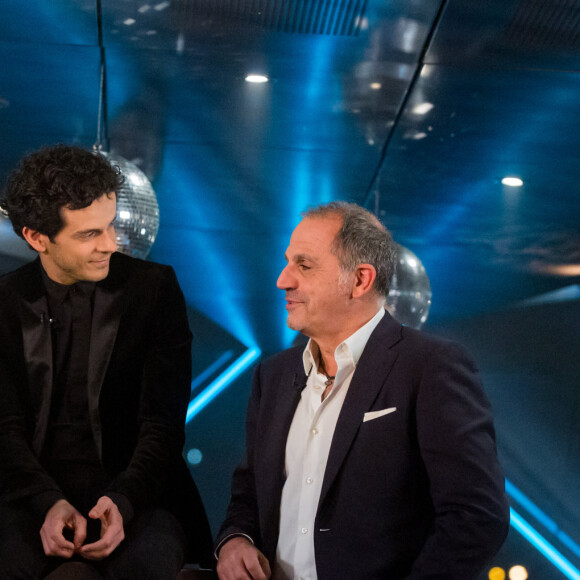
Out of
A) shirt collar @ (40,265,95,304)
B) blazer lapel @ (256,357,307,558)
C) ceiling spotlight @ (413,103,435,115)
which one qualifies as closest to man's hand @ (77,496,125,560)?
blazer lapel @ (256,357,307,558)

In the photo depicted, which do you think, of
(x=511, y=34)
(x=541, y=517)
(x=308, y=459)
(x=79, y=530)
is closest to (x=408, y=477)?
(x=308, y=459)

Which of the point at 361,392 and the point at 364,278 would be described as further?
the point at 364,278

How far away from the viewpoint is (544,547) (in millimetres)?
7582

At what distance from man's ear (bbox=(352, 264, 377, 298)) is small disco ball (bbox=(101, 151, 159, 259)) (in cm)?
152

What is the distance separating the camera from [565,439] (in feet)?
26.1

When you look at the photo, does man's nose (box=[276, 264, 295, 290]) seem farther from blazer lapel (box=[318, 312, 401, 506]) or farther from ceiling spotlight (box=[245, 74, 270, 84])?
ceiling spotlight (box=[245, 74, 270, 84])

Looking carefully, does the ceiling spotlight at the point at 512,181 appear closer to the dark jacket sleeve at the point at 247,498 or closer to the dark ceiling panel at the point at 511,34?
the dark ceiling panel at the point at 511,34

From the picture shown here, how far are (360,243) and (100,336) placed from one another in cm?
73

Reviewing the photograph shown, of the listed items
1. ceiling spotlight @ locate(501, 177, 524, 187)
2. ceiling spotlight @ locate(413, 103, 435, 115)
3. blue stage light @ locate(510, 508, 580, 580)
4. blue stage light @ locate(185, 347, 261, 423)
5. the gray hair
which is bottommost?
blue stage light @ locate(510, 508, 580, 580)

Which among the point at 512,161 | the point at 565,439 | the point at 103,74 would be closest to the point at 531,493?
the point at 565,439

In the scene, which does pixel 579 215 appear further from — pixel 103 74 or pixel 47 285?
pixel 47 285

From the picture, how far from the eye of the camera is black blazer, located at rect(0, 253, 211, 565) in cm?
186

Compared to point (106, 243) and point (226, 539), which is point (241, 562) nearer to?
point (226, 539)

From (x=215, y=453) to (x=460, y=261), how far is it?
10.5 feet
